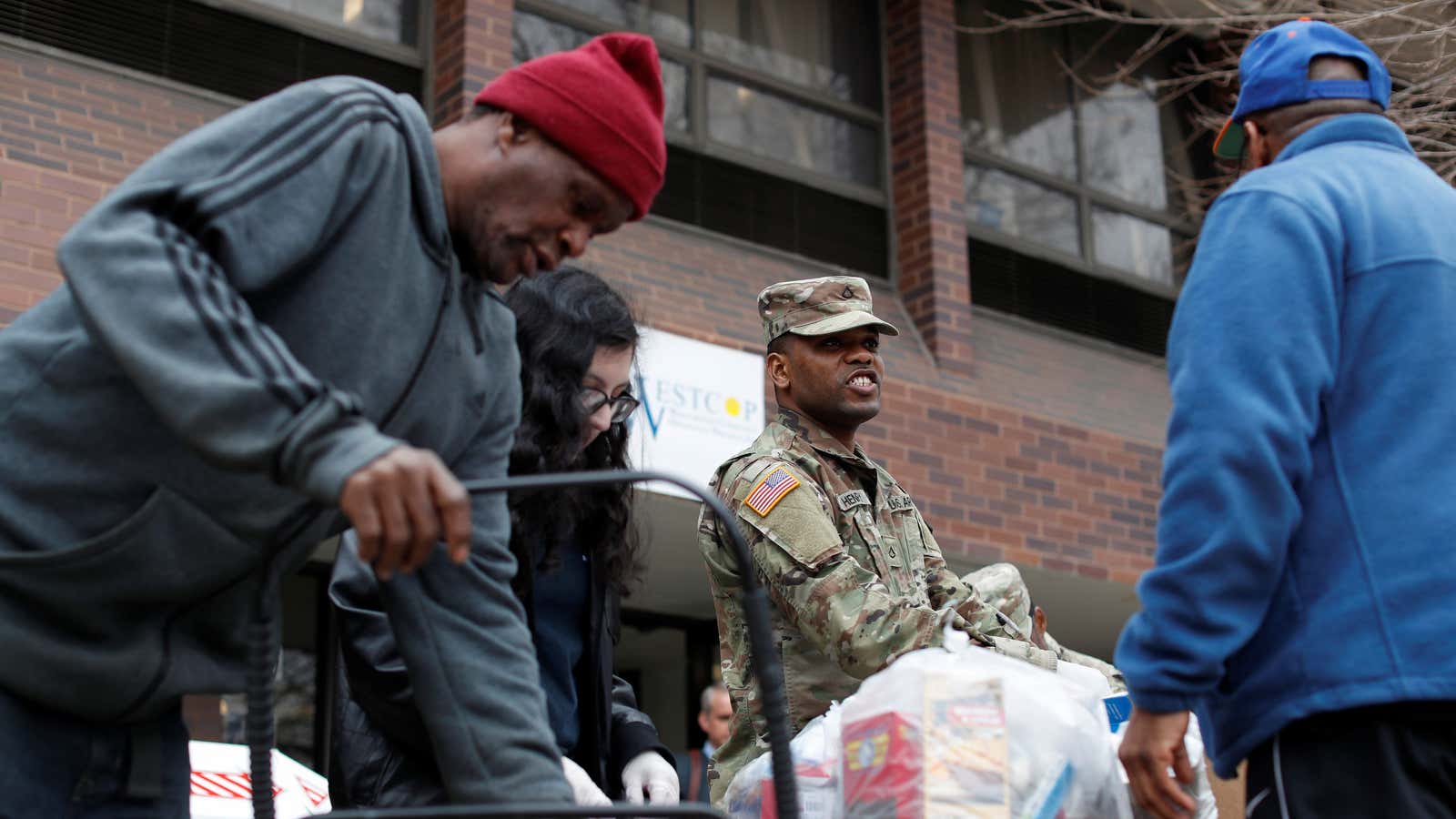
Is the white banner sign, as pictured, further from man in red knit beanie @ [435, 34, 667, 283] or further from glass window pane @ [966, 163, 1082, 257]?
man in red knit beanie @ [435, 34, 667, 283]

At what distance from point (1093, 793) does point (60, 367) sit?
5.77 feet

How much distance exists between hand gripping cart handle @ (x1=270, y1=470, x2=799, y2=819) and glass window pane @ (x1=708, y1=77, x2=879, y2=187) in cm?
863

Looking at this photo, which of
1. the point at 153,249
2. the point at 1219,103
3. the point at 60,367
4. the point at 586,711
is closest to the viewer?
the point at 153,249

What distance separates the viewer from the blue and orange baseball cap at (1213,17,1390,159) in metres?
2.84

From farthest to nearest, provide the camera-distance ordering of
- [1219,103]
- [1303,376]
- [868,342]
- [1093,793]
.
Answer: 1. [1219,103]
2. [868,342]
3. [1093,793]
4. [1303,376]

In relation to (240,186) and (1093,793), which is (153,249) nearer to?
(240,186)

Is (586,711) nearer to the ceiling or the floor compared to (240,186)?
nearer to the floor

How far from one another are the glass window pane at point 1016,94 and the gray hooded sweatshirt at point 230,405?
9.77 m

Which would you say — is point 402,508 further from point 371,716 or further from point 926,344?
point 926,344

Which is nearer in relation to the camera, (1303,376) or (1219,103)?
(1303,376)

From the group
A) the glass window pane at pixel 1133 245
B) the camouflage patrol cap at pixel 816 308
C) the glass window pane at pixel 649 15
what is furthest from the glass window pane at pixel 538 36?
the camouflage patrol cap at pixel 816 308

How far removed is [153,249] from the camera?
6.33 ft

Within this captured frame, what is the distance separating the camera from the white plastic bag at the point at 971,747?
2598 mm

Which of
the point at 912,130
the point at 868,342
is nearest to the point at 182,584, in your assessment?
the point at 868,342
